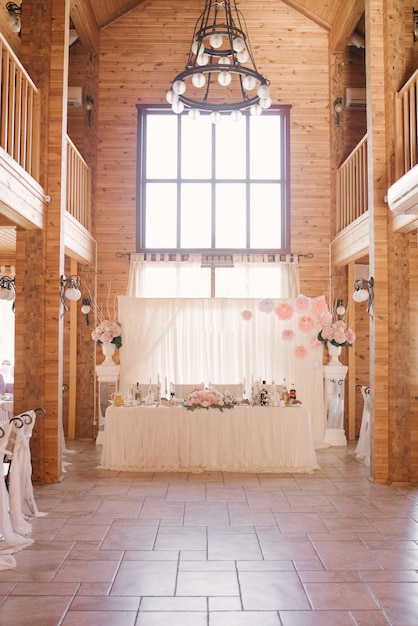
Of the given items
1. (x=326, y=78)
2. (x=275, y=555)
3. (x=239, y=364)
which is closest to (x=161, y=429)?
(x=239, y=364)

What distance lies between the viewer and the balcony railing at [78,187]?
8258 mm

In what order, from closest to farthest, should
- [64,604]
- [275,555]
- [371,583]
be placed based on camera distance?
[64,604]
[371,583]
[275,555]

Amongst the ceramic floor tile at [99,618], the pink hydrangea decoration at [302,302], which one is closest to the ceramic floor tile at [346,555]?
the ceramic floor tile at [99,618]

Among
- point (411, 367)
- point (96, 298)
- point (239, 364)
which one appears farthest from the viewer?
point (96, 298)

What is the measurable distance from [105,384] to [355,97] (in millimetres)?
6157

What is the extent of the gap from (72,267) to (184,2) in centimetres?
495

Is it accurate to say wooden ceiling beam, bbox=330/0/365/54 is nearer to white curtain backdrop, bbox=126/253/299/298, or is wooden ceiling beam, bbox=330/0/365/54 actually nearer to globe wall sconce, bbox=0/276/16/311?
white curtain backdrop, bbox=126/253/299/298

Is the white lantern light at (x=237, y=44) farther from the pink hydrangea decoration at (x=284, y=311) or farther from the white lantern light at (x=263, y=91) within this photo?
the pink hydrangea decoration at (x=284, y=311)

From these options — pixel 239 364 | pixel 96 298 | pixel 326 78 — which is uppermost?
pixel 326 78

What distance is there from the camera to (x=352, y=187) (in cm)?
872

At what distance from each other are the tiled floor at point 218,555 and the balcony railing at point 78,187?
4014 mm

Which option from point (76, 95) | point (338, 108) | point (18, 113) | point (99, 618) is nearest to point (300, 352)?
point (338, 108)

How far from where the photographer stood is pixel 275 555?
4289 mm

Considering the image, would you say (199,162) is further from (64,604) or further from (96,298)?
(64,604)
